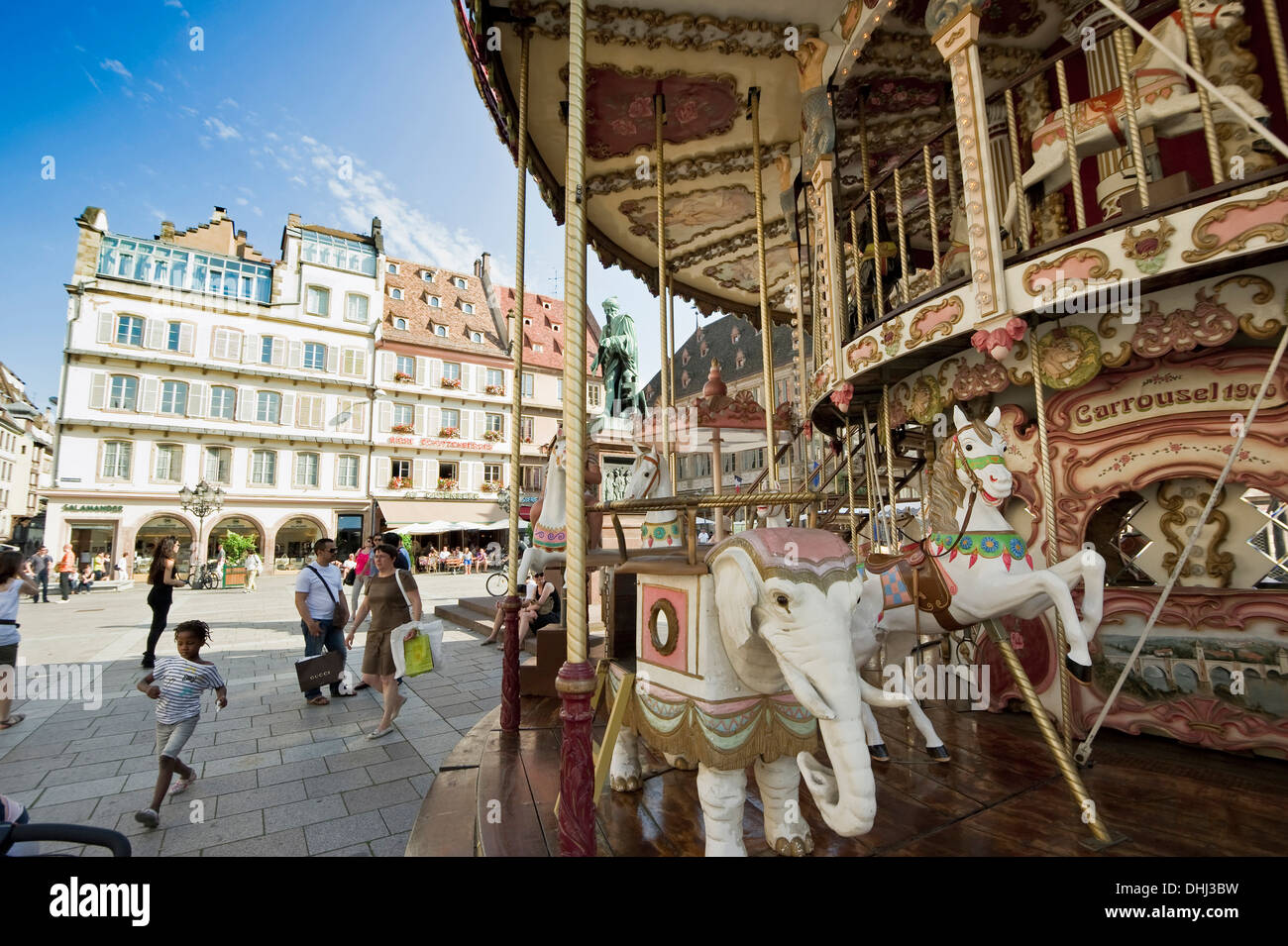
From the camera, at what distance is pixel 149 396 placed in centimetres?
2339

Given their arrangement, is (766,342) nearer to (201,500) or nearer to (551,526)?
(551,526)

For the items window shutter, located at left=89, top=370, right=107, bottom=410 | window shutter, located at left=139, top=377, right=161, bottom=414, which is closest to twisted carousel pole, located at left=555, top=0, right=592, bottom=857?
window shutter, located at left=139, top=377, right=161, bottom=414

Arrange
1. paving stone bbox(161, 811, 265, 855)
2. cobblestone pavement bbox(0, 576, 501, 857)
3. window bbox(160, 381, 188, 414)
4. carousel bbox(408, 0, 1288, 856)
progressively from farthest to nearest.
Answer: window bbox(160, 381, 188, 414) → cobblestone pavement bbox(0, 576, 501, 857) → paving stone bbox(161, 811, 265, 855) → carousel bbox(408, 0, 1288, 856)

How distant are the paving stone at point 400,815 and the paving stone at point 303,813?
0.89 feet

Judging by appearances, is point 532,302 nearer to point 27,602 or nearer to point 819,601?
point 27,602

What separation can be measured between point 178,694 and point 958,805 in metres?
4.82

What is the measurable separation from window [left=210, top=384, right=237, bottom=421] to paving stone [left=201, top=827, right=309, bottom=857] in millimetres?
27648

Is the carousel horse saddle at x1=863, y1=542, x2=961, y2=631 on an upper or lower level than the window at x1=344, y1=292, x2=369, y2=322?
lower

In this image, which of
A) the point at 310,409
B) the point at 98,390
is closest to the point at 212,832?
the point at 310,409

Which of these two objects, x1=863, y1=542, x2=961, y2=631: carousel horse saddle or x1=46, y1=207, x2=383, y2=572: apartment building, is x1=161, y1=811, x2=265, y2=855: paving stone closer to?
x1=863, y1=542, x2=961, y2=631: carousel horse saddle

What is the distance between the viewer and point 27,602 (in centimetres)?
1452

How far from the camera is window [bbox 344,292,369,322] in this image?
1093 inches

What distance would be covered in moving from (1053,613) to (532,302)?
36.2 meters
